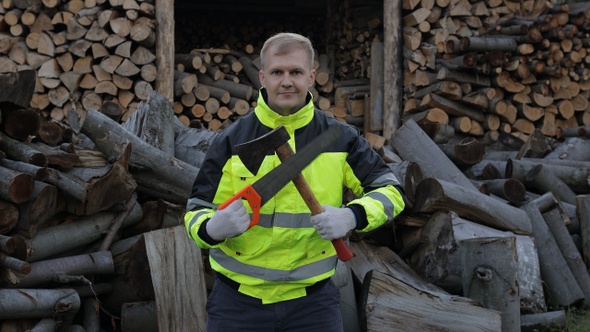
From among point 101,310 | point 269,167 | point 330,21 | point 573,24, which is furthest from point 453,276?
point 330,21

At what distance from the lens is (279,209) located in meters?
2.58

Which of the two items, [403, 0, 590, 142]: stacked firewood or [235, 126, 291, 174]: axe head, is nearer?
[235, 126, 291, 174]: axe head

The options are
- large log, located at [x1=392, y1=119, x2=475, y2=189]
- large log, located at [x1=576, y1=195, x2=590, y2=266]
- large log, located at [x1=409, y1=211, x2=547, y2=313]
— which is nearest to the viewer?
large log, located at [x1=409, y1=211, x2=547, y2=313]

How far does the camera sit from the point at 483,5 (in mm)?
8523

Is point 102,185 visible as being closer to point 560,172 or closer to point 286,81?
point 286,81

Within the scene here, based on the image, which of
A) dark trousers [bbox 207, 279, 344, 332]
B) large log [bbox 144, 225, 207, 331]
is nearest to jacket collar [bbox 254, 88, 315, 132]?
dark trousers [bbox 207, 279, 344, 332]

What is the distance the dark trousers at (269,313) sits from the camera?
100 inches

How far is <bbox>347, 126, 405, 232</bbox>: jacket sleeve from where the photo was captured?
2613 mm

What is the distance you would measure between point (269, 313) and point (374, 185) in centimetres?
60

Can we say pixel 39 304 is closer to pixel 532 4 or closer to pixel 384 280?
pixel 384 280

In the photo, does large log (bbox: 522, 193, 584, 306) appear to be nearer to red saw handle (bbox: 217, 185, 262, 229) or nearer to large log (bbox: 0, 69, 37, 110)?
red saw handle (bbox: 217, 185, 262, 229)

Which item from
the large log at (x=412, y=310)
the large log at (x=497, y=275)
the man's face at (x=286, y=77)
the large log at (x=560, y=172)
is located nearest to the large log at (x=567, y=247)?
the large log at (x=560, y=172)

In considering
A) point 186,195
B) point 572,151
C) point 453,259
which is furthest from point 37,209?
point 572,151

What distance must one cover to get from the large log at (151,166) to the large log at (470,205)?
155 centimetres
